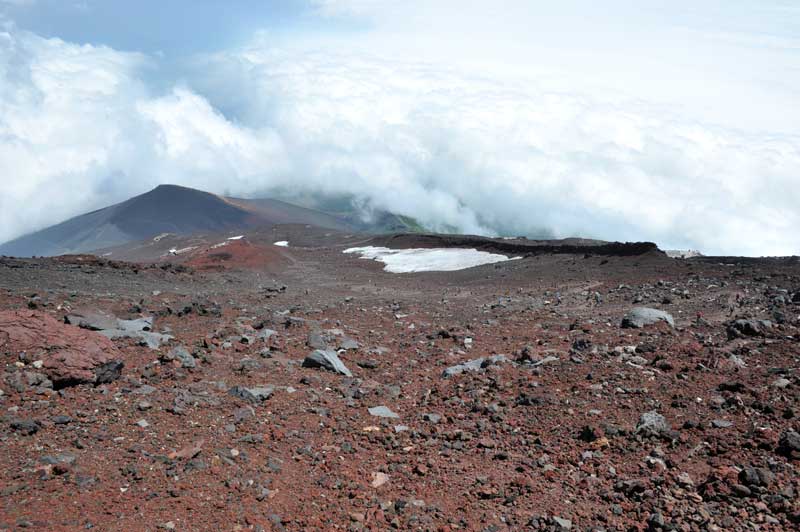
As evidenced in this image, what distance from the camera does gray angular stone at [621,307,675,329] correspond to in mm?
11359

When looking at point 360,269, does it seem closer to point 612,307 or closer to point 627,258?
point 627,258

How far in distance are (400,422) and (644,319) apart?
6.52m

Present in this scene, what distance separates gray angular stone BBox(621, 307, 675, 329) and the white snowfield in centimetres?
1673

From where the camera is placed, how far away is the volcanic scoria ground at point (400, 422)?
16.8 ft

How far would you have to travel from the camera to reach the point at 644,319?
37.7 ft

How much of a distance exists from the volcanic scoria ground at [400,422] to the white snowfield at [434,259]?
54.2ft

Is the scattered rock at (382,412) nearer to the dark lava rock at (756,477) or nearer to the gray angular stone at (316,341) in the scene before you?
the gray angular stone at (316,341)

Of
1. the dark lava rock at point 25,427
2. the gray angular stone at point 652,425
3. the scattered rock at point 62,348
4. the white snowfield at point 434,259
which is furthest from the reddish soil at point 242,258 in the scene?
the gray angular stone at point 652,425

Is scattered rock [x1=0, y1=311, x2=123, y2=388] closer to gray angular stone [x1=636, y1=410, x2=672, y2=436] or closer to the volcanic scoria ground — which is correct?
the volcanic scoria ground

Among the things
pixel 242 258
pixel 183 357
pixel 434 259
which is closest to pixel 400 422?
pixel 183 357

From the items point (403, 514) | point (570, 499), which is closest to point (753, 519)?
point (570, 499)

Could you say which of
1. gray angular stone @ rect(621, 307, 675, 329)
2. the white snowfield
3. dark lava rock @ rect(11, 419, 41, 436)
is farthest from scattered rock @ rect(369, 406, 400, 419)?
the white snowfield

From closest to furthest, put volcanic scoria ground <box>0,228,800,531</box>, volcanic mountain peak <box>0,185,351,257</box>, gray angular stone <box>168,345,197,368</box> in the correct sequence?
volcanic scoria ground <box>0,228,800,531</box>
gray angular stone <box>168,345,197,368</box>
volcanic mountain peak <box>0,185,351,257</box>

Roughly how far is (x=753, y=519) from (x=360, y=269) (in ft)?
91.7
